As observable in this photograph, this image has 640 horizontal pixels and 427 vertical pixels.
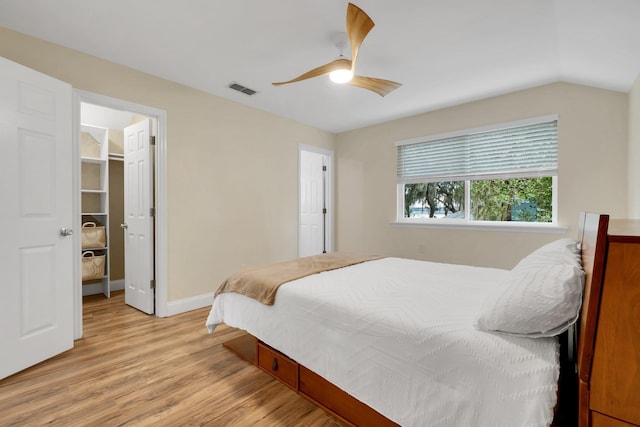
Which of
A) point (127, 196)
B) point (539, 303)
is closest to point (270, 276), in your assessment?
point (539, 303)

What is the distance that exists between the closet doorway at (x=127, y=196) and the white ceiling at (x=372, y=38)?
604 millimetres

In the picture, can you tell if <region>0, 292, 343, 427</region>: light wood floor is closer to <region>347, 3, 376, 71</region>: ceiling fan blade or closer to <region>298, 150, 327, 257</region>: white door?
<region>347, 3, 376, 71</region>: ceiling fan blade

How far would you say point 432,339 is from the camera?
118cm

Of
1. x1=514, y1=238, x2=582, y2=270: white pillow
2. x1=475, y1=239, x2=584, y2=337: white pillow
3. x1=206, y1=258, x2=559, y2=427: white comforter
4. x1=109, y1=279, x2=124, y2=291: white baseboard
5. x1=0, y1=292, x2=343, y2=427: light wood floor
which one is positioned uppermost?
x1=514, y1=238, x2=582, y2=270: white pillow

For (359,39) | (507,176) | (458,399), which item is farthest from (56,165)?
(507,176)

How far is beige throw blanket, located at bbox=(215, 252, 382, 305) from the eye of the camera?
192cm

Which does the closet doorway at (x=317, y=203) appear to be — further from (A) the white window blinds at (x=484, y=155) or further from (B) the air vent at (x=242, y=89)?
(B) the air vent at (x=242, y=89)

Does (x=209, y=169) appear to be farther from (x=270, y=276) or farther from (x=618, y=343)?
(x=618, y=343)

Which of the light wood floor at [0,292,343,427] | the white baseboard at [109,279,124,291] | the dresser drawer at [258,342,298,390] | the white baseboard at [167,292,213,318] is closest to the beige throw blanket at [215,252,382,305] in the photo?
the dresser drawer at [258,342,298,390]

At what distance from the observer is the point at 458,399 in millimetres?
1081

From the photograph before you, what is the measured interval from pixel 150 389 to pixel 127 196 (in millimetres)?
2385

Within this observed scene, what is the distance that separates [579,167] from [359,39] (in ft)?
8.82

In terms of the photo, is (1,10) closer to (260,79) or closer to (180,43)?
(180,43)

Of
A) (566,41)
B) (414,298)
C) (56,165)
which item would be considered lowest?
(414,298)
